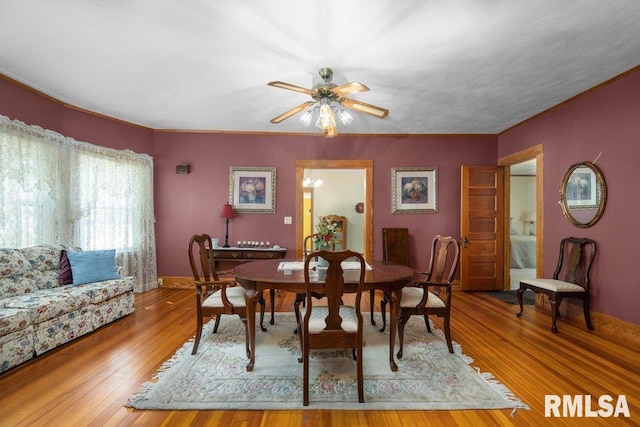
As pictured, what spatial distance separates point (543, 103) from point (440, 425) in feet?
12.8

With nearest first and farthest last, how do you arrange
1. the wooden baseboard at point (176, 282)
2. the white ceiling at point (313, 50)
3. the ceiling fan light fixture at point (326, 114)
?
1. the white ceiling at point (313, 50)
2. the ceiling fan light fixture at point (326, 114)
3. the wooden baseboard at point (176, 282)

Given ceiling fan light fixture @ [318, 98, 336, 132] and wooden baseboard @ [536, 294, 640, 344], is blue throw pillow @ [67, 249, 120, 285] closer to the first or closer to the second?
ceiling fan light fixture @ [318, 98, 336, 132]

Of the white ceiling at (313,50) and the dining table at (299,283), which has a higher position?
the white ceiling at (313,50)

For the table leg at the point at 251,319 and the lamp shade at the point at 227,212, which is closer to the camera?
the table leg at the point at 251,319

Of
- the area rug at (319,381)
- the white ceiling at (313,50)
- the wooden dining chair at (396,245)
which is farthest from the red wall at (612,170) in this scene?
the wooden dining chair at (396,245)

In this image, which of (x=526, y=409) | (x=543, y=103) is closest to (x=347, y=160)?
(x=543, y=103)

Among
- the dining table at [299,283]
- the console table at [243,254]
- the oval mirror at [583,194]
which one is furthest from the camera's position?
the console table at [243,254]

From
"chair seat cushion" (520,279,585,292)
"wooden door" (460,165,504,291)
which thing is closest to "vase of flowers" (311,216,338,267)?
"chair seat cushion" (520,279,585,292)

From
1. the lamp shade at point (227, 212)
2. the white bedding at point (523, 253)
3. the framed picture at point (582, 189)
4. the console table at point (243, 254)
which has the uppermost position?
the framed picture at point (582, 189)

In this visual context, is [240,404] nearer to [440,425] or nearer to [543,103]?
[440,425]

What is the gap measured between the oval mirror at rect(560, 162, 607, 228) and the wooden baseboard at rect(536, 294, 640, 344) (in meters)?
0.97

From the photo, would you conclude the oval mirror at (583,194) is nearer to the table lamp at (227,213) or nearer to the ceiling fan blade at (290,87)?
the ceiling fan blade at (290,87)

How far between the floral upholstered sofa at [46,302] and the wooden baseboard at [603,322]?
522cm

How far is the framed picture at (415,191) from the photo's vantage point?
16.6 ft
